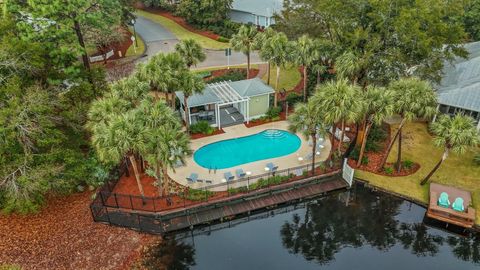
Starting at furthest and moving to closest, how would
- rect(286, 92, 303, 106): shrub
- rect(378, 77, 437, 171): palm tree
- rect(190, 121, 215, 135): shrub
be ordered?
rect(286, 92, 303, 106): shrub
rect(190, 121, 215, 135): shrub
rect(378, 77, 437, 171): palm tree

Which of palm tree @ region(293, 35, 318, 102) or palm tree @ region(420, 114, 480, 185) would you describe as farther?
palm tree @ region(293, 35, 318, 102)

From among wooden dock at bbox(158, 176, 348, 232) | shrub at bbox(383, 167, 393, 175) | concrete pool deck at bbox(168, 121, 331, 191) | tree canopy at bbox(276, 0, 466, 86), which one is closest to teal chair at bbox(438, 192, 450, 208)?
shrub at bbox(383, 167, 393, 175)

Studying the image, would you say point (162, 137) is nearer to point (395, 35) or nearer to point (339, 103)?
point (339, 103)

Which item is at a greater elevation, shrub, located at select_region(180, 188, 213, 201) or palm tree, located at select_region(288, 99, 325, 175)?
palm tree, located at select_region(288, 99, 325, 175)

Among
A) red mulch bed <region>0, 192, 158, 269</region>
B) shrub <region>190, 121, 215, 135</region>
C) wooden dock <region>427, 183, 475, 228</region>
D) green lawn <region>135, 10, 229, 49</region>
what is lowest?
red mulch bed <region>0, 192, 158, 269</region>

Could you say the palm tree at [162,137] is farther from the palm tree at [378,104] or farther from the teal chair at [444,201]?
the teal chair at [444,201]

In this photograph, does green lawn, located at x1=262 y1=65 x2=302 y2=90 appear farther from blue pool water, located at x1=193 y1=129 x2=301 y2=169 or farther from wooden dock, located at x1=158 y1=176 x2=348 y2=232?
wooden dock, located at x1=158 y1=176 x2=348 y2=232

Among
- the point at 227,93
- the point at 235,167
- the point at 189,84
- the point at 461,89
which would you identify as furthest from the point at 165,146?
the point at 461,89

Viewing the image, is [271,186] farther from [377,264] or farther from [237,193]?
[377,264]
